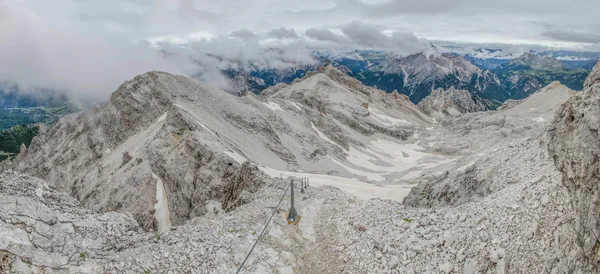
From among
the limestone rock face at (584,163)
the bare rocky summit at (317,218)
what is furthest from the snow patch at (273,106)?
the limestone rock face at (584,163)

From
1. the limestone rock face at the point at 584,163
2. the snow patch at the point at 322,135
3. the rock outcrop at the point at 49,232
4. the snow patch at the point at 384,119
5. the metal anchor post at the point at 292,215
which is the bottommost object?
the snow patch at the point at 384,119

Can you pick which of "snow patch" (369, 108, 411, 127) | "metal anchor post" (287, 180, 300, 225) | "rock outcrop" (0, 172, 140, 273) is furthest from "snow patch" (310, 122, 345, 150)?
"rock outcrop" (0, 172, 140, 273)

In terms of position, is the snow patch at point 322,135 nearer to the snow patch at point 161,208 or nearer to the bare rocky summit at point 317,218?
the bare rocky summit at point 317,218

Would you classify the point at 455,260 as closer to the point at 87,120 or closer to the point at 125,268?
the point at 125,268

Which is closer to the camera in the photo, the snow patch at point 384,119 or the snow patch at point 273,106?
the snow patch at point 273,106

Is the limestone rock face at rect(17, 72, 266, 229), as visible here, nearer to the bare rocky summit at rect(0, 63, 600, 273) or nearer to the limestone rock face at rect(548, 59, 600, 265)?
the bare rocky summit at rect(0, 63, 600, 273)

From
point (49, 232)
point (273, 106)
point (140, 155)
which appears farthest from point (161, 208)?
point (273, 106)

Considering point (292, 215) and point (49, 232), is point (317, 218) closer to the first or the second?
point (292, 215)
